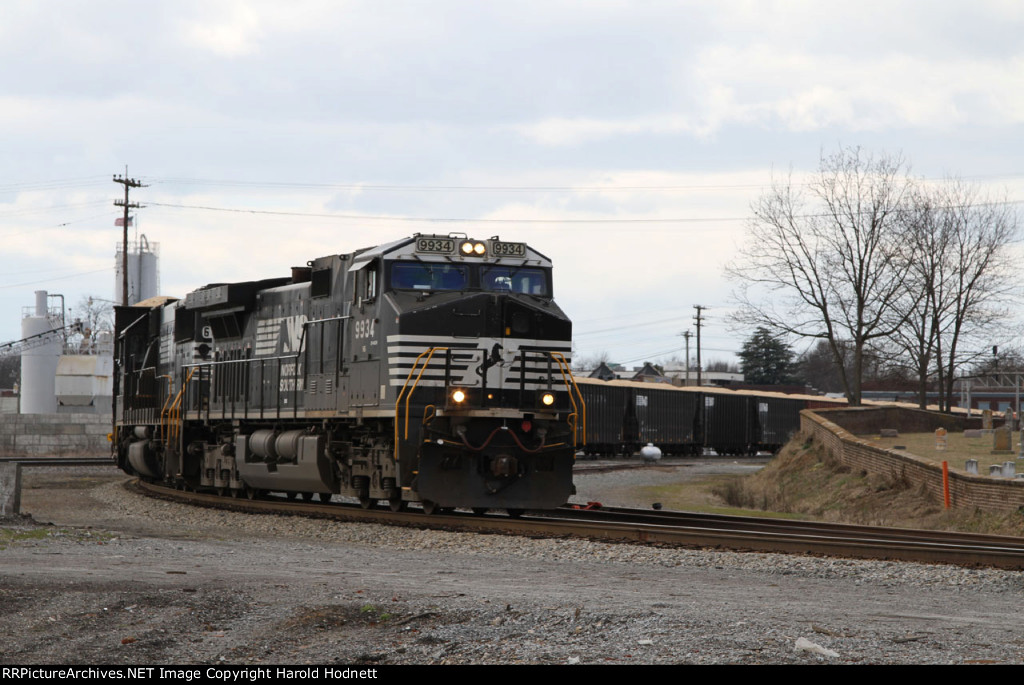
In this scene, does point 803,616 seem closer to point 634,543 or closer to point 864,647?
point 864,647

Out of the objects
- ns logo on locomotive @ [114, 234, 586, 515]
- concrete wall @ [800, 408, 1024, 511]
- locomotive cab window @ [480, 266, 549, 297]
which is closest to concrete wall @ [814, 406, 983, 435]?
concrete wall @ [800, 408, 1024, 511]

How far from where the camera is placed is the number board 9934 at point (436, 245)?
16.3 m

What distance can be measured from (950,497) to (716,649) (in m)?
15.8

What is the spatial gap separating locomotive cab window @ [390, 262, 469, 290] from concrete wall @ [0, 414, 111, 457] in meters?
32.3

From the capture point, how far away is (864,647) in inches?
258

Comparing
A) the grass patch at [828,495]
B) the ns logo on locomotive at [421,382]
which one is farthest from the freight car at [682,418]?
the ns logo on locomotive at [421,382]

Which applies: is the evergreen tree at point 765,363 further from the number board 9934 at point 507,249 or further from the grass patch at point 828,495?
the number board 9934 at point 507,249

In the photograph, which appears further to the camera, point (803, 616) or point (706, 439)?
point (706, 439)

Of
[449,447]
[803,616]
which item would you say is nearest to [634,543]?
[449,447]

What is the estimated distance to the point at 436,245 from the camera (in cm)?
1634
